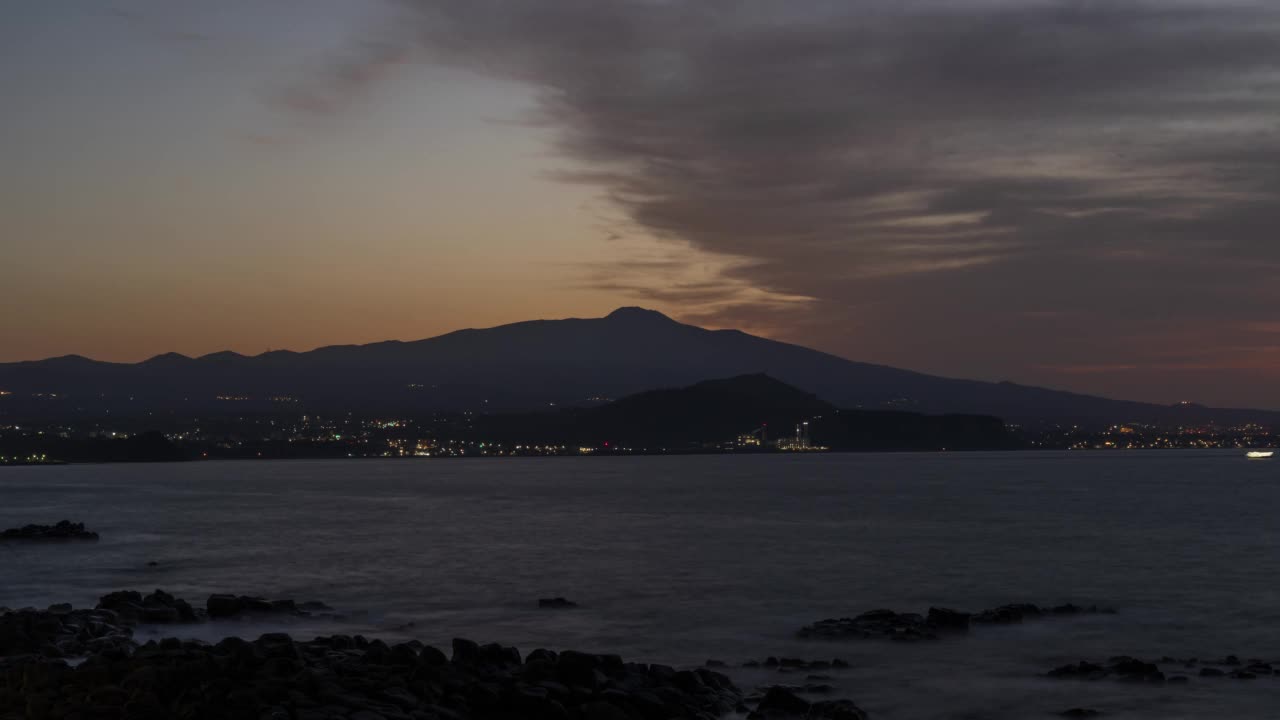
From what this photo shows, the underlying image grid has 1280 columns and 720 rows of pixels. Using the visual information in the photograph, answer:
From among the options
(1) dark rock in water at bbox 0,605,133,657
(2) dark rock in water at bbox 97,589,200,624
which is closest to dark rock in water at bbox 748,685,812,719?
(1) dark rock in water at bbox 0,605,133,657

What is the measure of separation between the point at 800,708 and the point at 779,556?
3120 centimetres

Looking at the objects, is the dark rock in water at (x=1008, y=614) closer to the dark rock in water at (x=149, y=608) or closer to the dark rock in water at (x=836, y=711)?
the dark rock in water at (x=836, y=711)

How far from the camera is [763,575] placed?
43875mm

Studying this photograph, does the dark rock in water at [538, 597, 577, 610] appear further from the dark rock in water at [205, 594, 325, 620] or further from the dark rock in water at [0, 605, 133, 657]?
the dark rock in water at [0, 605, 133, 657]

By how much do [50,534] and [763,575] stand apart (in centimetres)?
3894

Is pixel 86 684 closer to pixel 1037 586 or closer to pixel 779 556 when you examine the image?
pixel 1037 586

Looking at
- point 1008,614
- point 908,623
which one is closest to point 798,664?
point 908,623

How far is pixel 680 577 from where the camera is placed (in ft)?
142

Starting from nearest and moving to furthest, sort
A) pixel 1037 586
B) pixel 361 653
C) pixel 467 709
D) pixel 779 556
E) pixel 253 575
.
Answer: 1. pixel 467 709
2. pixel 361 653
3. pixel 1037 586
4. pixel 253 575
5. pixel 779 556

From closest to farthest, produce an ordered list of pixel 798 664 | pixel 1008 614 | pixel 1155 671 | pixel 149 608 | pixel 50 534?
pixel 1155 671 → pixel 798 664 → pixel 149 608 → pixel 1008 614 → pixel 50 534

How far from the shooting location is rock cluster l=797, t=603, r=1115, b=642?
28625 mm

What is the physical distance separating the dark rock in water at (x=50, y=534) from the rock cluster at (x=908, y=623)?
1768 inches

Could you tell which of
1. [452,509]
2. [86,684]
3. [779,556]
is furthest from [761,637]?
[452,509]

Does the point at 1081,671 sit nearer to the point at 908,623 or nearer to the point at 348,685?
the point at 908,623
